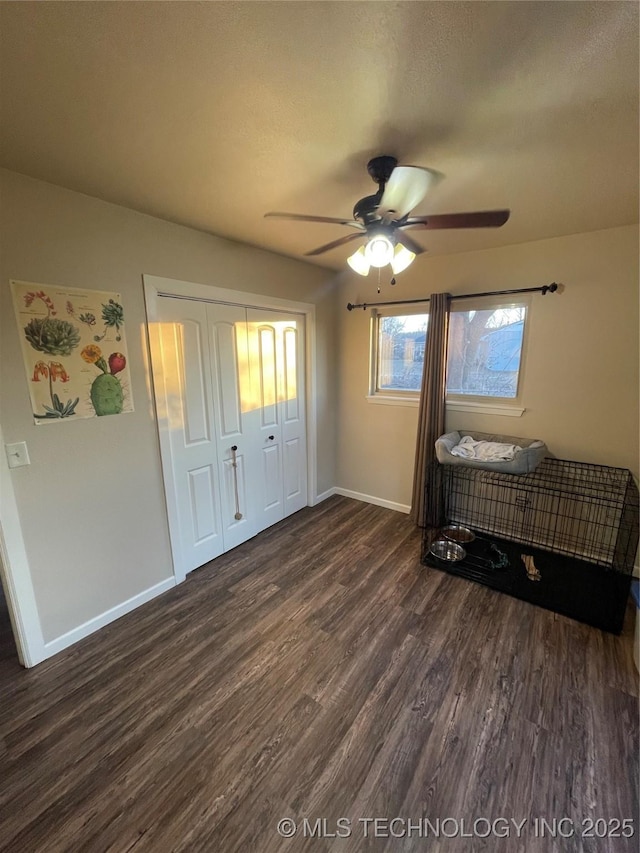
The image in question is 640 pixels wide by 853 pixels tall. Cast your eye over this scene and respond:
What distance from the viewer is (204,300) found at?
8.25ft

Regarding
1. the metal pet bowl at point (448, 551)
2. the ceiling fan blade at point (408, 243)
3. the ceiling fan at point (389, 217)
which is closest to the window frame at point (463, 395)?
the metal pet bowl at point (448, 551)

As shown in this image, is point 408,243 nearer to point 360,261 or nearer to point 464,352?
point 360,261

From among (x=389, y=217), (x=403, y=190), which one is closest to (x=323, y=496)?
(x=389, y=217)

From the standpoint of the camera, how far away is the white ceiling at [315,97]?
3.00 ft

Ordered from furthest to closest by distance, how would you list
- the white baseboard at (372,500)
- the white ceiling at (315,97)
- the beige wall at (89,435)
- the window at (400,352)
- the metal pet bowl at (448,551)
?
the white baseboard at (372,500) → the window at (400,352) → the metal pet bowl at (448,551) → the beige wall at (89,435) → the white ceiling at (315,97)

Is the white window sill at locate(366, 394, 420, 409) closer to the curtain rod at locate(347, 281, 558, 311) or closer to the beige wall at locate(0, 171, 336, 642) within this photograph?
the curtain rod at locate(347, 281, 558, 311)

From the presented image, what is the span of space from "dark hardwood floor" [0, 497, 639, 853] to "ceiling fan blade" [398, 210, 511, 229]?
7.29ft

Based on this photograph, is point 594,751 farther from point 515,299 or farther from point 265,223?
point 265,223

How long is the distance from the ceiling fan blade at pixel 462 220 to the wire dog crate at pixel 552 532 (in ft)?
5.84

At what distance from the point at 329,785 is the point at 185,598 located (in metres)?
1.45

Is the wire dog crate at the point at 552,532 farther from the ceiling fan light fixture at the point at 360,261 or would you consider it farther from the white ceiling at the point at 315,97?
the white ceiling at the point at 315,97

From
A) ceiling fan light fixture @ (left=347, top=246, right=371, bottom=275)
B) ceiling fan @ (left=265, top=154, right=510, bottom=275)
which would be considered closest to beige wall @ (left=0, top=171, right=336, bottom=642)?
ceiling fan @ (left=265, top=154, right=510, bottom=275)

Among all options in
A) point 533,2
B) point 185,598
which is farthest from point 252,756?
point 533,2

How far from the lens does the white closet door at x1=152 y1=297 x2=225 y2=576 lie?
234 cm
